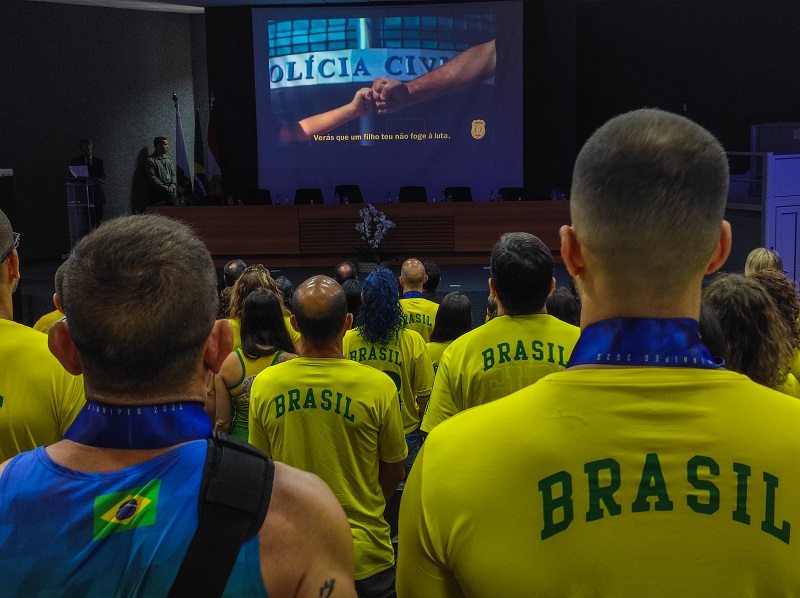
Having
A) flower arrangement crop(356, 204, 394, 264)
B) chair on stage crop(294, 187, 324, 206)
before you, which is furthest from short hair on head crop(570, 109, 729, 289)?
chair on stage crop(294, 187, 324, 206)

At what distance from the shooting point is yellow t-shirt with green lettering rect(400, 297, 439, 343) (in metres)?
4.57

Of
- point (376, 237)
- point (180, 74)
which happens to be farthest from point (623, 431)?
point (180, 74)

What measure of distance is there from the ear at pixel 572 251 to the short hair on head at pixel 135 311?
0.50 meters

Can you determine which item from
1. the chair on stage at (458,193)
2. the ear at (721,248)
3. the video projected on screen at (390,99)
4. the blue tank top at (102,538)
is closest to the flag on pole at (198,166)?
the video projected on screen at (390,99)

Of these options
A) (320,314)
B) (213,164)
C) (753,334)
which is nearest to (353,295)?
(320,314)

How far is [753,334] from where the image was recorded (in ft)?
7.38

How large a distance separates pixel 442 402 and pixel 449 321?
4.69ft

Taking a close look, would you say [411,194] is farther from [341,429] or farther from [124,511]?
[124,511]

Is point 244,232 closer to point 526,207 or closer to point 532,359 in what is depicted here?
point 526,207

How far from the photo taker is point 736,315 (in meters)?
2.26

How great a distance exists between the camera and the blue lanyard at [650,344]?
106 centimetres

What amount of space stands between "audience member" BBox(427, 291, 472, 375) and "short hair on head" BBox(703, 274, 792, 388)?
1.93 metres

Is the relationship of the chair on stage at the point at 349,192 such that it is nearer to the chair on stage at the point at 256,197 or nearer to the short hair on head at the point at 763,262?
the chair on stage at the point at 256,197

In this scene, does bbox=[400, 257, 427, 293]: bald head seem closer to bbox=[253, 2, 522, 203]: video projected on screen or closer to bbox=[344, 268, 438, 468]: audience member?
bbox=[344, 268, 438, 468]: audience member
